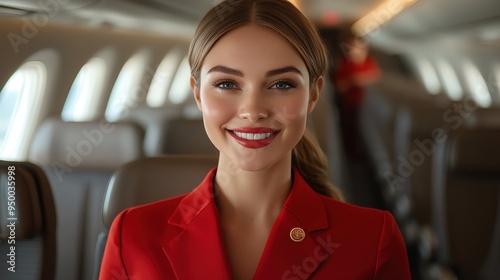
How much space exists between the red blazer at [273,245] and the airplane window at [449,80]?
389 centimetres

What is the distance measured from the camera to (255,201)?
170 centimetres

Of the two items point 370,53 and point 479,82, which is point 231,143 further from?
point 370,53

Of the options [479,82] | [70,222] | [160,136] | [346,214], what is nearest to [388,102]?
[479,82]

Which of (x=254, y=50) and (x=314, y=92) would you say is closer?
(x=254, y=50)

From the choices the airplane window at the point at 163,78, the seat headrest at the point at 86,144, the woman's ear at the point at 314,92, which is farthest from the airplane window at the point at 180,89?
the woman's ear at the point at 314,92

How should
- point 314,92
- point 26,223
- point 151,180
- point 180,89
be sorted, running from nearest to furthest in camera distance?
point 314,92 < point 26,223 < point 151,180 < point 180,89

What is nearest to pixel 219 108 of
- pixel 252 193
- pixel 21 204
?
pixel 252 193

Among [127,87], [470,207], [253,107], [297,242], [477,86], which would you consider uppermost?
[127,87]

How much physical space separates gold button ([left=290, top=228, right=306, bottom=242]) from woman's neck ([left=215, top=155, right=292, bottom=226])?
0.07 m

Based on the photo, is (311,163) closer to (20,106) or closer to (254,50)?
(254,50)

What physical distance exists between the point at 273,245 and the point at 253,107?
0.38m

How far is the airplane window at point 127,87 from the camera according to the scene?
5.54m

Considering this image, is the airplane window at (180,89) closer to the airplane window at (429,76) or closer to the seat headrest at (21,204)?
the airplane window at (429,76)

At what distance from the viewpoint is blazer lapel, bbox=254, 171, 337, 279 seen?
1611mm
